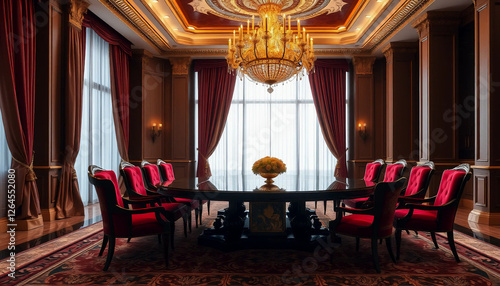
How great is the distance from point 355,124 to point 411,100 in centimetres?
125

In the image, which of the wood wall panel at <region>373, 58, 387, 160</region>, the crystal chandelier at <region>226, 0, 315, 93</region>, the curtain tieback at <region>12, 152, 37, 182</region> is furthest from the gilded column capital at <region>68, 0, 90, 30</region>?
the wood wall panel at <region>373, 58, 387, 160</region>

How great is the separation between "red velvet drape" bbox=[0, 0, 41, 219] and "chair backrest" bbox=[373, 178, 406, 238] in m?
3.64

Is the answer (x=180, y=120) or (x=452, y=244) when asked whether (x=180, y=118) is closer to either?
(x=180, y=120)

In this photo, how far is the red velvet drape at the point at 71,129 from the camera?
4.43 meters

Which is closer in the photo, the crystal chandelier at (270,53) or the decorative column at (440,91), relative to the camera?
the crystal chandelier at (270,53)

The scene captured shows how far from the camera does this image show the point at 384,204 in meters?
2.56

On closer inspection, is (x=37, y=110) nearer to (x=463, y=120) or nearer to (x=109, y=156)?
(x=109, y=156)

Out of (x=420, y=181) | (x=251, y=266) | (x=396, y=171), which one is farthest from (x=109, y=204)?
(x=396, y=171)

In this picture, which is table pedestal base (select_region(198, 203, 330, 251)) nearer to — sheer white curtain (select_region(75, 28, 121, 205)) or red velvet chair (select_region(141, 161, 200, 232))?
red velvet chair (select_region(141, 161, 200, 232))

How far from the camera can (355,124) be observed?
24.0 ft

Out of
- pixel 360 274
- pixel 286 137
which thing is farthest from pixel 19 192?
pixel 286 137

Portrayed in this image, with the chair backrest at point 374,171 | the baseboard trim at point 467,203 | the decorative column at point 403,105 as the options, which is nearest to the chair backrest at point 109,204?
the chair backrest at point 374,171

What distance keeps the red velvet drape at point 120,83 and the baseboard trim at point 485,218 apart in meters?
5.54

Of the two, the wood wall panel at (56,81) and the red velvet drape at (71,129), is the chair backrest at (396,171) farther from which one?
the wood wall panel at (56,81)
